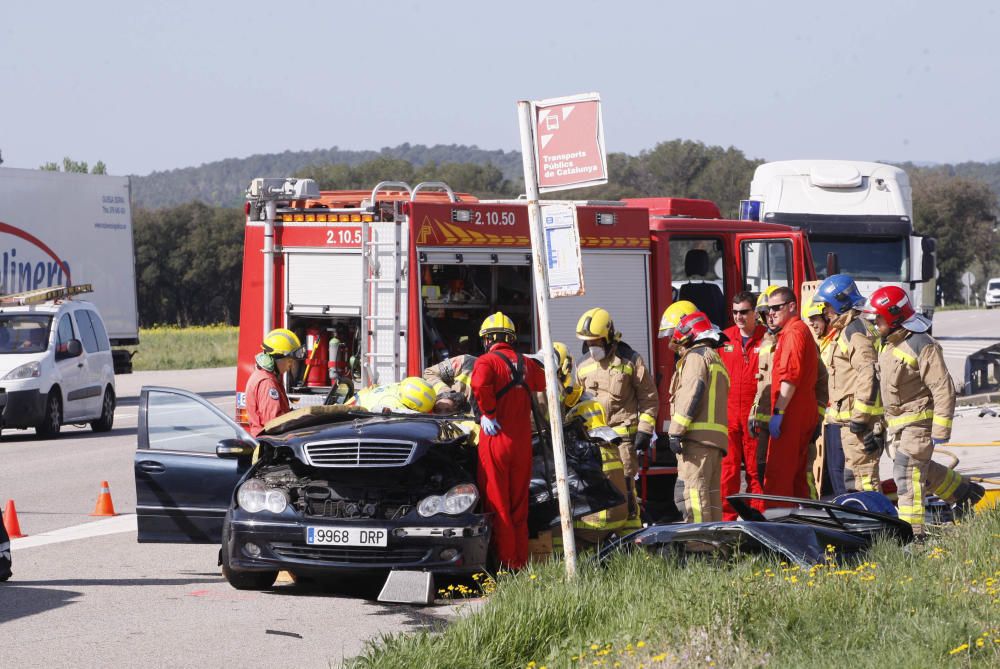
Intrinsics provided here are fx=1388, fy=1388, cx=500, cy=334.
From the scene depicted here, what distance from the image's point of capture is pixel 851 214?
70.1 ft

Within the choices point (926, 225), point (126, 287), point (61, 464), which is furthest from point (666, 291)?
point (926, 225)

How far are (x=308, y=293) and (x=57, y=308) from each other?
7897 mm

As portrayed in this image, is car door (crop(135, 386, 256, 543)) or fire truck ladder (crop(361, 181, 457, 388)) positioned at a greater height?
fire truck ladder (crop(361, 181, 457, 388))

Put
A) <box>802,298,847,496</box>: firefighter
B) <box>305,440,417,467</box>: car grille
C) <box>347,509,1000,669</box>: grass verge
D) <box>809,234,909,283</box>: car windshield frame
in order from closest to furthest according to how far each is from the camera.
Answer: <box>347,509,1000,669</box>: grass verge
<box>305,440,417,467</box>: car grille
<box>802,298,847,496</box>: firefighter
<box>809,234,909,283</box>: car windshield frame

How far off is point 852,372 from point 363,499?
4.32 m

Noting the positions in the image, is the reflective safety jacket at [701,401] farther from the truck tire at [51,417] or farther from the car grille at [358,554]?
the truck tire at [51,417]

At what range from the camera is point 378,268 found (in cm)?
1203

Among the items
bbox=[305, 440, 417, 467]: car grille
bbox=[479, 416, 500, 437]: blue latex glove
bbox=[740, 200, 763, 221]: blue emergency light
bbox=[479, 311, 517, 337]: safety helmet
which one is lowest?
bbox=[305, 440, 417, 467]: car grille

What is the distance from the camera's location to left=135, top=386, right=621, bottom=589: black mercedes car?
25.7 feet

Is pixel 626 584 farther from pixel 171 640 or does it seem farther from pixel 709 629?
pixel 171 640

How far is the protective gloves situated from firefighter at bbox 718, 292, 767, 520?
0.89m

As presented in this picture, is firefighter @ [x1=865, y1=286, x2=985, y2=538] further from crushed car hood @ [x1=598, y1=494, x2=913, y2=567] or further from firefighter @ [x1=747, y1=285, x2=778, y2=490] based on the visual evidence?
crushed car hood @ [x1=598, y1=494, x2=913, y2=567]

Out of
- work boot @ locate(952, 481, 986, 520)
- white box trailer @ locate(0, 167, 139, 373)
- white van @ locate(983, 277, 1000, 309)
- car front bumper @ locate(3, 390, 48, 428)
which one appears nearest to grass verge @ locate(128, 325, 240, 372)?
white box trailer @ locate(0, 167, 139, 373)

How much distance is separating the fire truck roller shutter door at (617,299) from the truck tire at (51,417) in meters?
8.38
